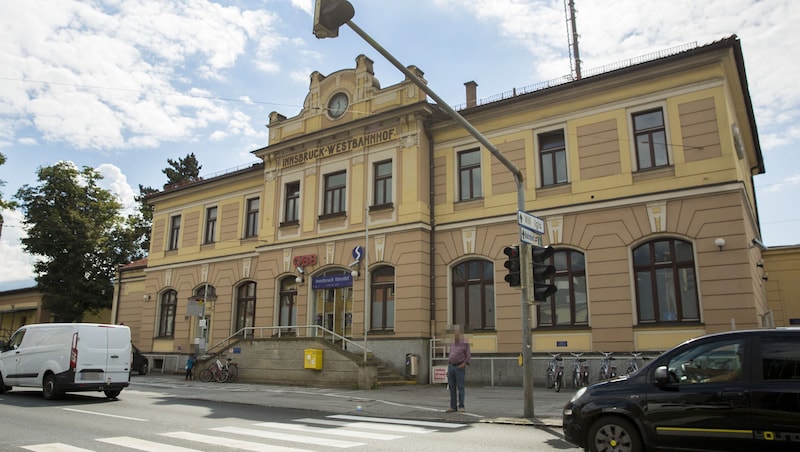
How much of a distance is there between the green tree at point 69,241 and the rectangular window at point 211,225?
41.5ft

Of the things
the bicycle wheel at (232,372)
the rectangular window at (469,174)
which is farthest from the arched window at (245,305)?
the rectangular window at (469,174)

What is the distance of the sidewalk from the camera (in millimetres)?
12172

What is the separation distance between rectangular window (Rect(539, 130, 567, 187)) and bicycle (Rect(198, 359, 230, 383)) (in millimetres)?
14379

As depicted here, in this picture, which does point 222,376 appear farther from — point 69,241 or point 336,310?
point 69,241

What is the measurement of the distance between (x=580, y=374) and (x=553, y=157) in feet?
24.7

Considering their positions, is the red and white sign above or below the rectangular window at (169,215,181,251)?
below

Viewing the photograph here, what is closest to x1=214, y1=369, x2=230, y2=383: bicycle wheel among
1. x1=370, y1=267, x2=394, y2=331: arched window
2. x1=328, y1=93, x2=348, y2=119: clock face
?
x1=370, y1=267, x2=394, y2=331: arched window

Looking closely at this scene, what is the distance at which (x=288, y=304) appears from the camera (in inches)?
989

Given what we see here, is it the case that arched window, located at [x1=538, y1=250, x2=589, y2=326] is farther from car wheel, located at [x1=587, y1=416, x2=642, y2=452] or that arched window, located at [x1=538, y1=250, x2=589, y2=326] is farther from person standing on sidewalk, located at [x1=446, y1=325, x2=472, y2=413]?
car wheel, located at [x1=587, y1=416, x2=642, y2=452]

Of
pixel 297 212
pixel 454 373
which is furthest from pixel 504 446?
pixel 297 212

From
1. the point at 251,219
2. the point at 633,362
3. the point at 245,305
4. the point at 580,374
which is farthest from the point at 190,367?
the point at 633,362

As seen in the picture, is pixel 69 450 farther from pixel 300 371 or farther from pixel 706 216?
pixel 706 216

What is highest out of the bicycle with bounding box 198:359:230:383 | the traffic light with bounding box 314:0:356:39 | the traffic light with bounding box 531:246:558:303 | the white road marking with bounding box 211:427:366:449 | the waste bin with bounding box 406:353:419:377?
the traffic light with bounding box 314:0:356:39

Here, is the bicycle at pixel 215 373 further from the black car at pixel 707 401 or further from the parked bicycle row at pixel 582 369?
the black car at pixel 707 401
